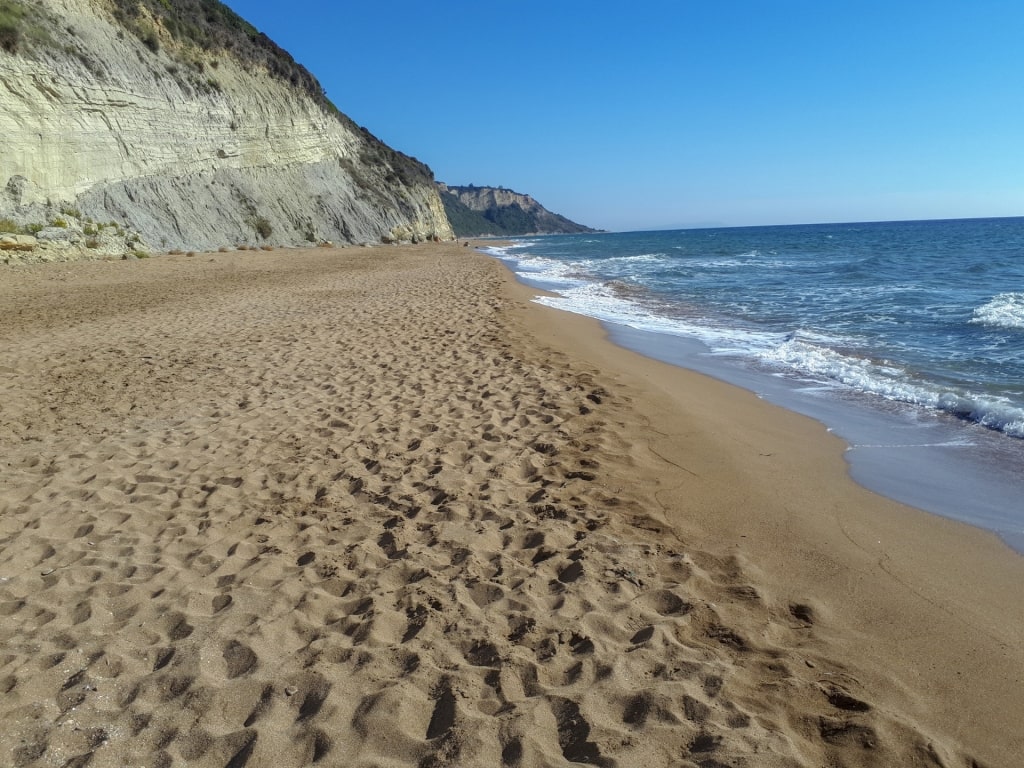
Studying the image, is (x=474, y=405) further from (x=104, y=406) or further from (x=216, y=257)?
(x=216, y=257)

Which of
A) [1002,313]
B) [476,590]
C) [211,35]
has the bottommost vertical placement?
[1002,313]

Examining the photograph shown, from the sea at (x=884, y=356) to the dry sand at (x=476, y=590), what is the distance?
20.7 inches

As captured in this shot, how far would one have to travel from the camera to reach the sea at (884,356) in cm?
486

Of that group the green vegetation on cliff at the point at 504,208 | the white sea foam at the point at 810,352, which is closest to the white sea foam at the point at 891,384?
the white sea foam at the point at 810,352

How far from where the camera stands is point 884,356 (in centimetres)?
926

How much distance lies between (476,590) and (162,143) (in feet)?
96.3

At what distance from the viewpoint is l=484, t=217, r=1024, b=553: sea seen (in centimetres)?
486

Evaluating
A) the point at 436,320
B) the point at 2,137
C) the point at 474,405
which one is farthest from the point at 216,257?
the point at 474,405

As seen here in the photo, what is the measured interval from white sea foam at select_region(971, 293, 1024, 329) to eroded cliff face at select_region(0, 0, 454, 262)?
2550cm

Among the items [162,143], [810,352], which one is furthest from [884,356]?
[162,143]

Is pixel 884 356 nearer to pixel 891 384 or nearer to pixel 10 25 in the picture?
pixel 891 384

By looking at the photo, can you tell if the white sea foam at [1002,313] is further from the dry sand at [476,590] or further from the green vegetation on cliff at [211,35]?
the green vegetation on cliff at [211,35]

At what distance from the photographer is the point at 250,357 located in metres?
8.41

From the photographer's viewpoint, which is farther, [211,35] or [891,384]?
[211,35]
